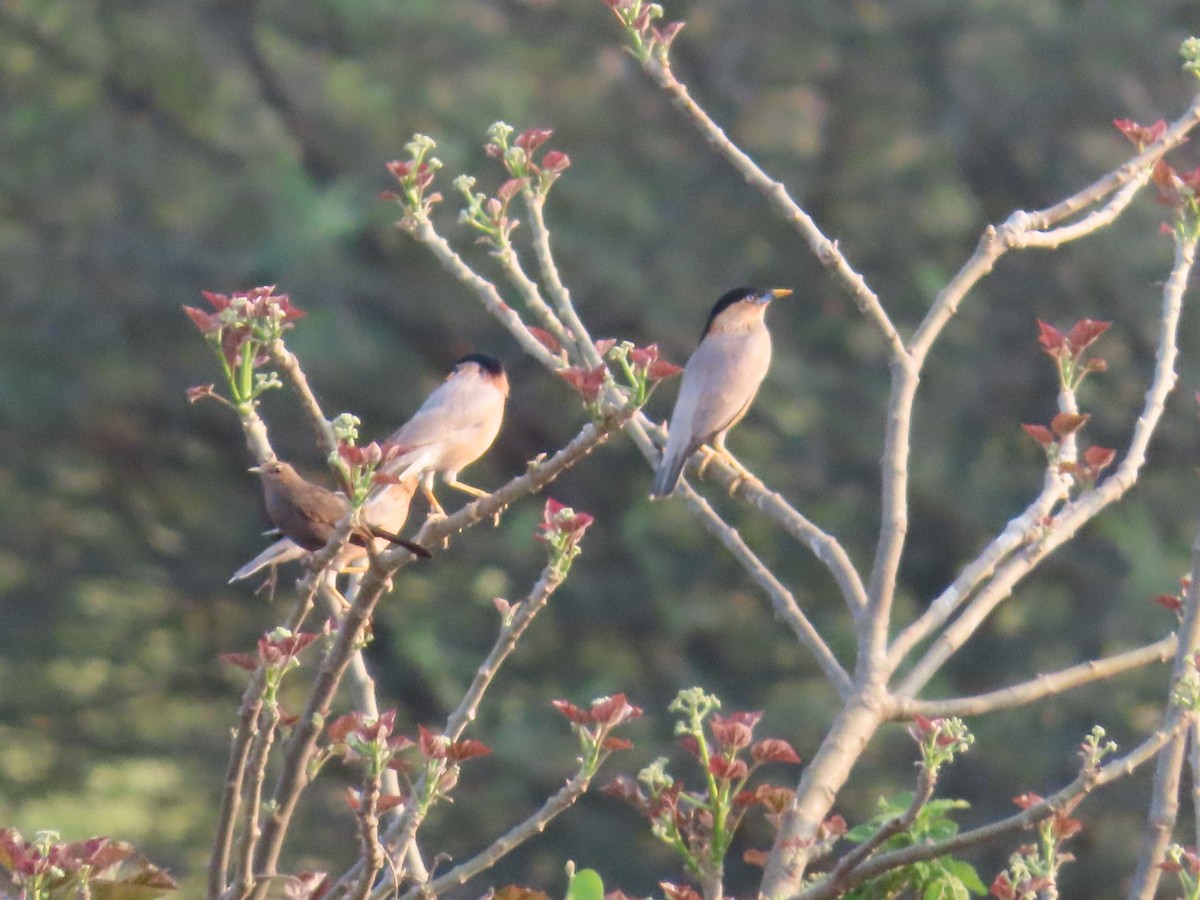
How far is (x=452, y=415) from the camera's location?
5.51 metres

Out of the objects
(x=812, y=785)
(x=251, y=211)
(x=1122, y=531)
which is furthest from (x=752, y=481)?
(x=251, y=211)

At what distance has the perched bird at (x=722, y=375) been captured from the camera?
17.9 ft

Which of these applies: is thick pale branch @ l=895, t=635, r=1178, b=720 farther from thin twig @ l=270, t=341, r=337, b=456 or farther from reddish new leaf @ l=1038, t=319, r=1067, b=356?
thin twig @ l=270, t=341, r=337, b=456

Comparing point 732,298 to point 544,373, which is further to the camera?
point 544,373

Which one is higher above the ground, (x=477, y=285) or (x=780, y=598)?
(x=477, y=285)

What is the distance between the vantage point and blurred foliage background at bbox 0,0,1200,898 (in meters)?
10.8

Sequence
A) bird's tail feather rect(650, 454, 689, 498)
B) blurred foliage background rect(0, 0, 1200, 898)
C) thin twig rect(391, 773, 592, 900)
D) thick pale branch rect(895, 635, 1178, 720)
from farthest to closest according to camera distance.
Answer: blurred foliage background rect(0, 0, 1200, 898) < bird's tail feather rect(650, 454, 689, 498) < thick pale branch rect(895, 635, 1178, 720) < thin twig rect(391, 773, 592, 900)

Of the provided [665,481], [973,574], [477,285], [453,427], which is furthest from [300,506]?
[453,427]

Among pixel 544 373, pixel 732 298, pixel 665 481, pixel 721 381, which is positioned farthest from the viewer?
pixel 544 373

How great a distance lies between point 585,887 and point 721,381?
3.55 m

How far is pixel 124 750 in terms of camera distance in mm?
11688

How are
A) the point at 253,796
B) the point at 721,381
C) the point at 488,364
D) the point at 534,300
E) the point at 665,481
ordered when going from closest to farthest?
the point at 253,796
the point at 534,300
the point at 665,481
the point at 721,381
the point at 488,364

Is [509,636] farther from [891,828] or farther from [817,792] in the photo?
[817,792]

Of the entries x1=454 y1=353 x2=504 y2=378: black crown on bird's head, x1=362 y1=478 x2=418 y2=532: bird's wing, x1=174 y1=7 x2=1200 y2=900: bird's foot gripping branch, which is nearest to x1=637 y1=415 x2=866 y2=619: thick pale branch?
x1=174 y1=7 x2=1200 y2=900: bird's foot gripping branch
